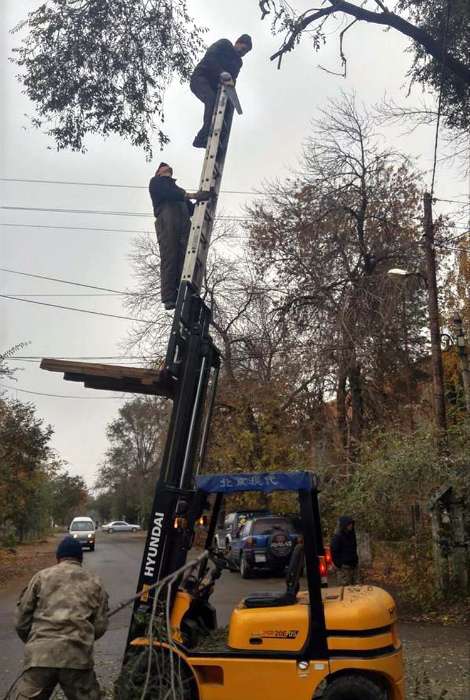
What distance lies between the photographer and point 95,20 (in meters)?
9.79

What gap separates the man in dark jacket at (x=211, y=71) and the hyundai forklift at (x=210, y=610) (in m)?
1.62

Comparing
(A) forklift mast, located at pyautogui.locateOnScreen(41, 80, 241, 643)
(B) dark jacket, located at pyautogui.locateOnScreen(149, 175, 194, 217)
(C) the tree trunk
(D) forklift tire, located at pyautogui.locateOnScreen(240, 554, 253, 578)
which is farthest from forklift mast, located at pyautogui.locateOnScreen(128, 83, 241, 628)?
(C) the tree trunk

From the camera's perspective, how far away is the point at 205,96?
7656mm

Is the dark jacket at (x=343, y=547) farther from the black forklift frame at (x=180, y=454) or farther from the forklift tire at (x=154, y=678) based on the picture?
the forklift tire at (x=154, y=678)

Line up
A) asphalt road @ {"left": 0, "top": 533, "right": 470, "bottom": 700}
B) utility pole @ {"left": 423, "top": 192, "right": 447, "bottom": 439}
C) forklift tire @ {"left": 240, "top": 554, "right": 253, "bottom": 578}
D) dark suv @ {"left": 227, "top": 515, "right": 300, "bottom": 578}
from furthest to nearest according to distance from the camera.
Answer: forklift tire @ {"left": 240, "top": 554, "right": 253, "bottom": 578} < dark suv @ {"left": 227, "top": 515, "right": 300, "bottom": 578} < utility pole @ {"left": 423, "top": 192, "right": 447, "bottom": 439} < asphalt road @ {"left": 0, "top": 533, "right": 470, "bottom": 700}

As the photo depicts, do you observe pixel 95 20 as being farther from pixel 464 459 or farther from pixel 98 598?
pixel 464 459

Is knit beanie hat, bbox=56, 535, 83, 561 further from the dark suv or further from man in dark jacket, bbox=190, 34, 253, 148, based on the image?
the dark suv

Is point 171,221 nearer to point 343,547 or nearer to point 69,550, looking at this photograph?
point 69,550

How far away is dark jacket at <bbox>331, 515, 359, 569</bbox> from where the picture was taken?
12758 millimetres

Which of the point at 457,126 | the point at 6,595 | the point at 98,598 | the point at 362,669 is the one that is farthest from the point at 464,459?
the point at 6,595

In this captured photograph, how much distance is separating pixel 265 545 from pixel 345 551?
7.26 metres

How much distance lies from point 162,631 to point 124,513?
88.8 meters

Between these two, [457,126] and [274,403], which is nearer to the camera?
[457,126]

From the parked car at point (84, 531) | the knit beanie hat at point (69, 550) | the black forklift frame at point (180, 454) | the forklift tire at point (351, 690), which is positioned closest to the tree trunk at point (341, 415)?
the black forklift frame at point (180, 454)
